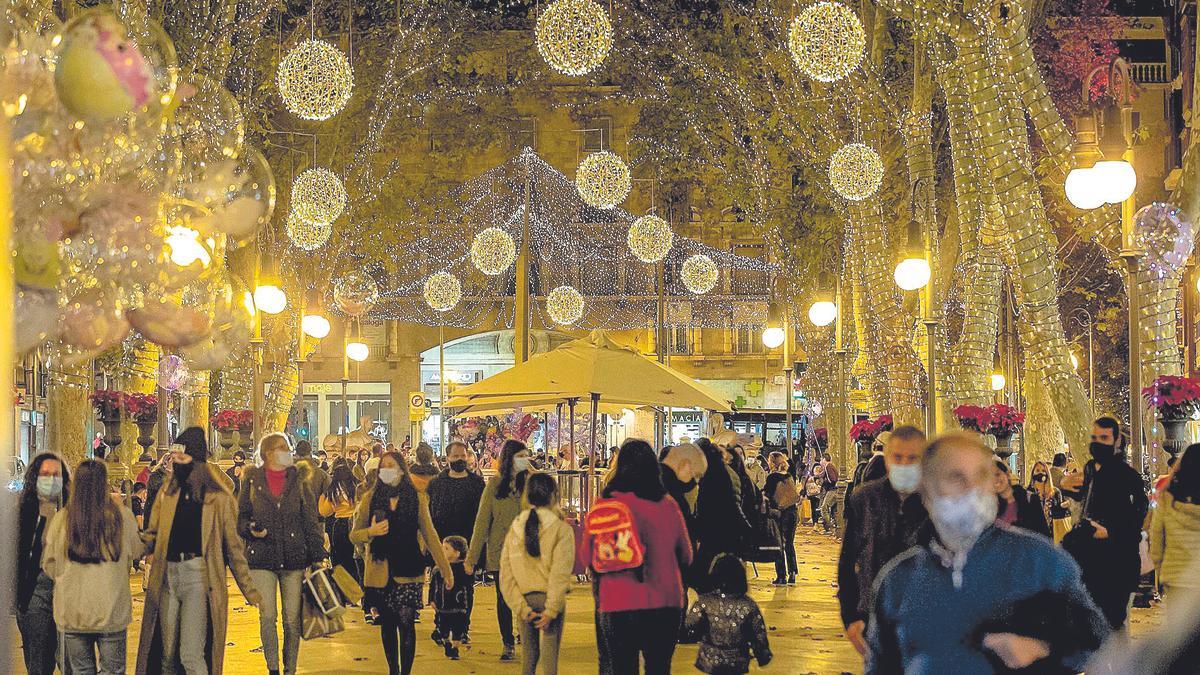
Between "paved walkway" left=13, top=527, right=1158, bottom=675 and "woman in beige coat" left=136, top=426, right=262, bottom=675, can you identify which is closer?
"woman in beige coat" left=136, top=426, right=262, bottom=675

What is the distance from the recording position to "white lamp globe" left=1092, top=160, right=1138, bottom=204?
44.2 ft

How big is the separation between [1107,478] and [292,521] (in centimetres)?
555

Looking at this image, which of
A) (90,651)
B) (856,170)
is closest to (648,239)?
(856,170)

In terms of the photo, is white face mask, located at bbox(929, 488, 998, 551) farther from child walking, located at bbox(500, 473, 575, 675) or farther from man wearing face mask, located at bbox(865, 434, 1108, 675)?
child walking, located at bbox(500, 473, 575, 675)

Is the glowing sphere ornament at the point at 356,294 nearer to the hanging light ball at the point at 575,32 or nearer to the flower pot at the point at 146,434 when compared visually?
the flower pot at the point at 146,434

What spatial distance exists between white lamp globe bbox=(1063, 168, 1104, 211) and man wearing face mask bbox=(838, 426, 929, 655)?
6.19m

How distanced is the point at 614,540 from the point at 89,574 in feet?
10.0

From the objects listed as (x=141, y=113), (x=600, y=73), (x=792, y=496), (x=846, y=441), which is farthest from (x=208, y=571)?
(x=600, y=73)

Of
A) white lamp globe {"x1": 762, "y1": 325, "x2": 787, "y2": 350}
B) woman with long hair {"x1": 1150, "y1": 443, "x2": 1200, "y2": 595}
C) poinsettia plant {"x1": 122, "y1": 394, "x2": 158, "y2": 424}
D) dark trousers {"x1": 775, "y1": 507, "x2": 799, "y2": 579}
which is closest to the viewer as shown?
woman with long hair {"x1": 1150, "y1": 443, "x2": 1200, "y2": 595}

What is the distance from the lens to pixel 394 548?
11.1 metres

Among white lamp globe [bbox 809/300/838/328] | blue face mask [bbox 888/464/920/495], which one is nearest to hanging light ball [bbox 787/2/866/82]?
white lamp globe [bbox 809/300/838/328]

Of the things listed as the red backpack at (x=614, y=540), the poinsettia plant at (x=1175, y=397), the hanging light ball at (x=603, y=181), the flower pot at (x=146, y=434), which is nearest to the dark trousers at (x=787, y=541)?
the poinsettia plant at (x=1175, y=397)

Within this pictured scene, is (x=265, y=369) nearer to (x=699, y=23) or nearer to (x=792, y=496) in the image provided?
(x=699, y=23)

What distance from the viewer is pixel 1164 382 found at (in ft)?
48.9
